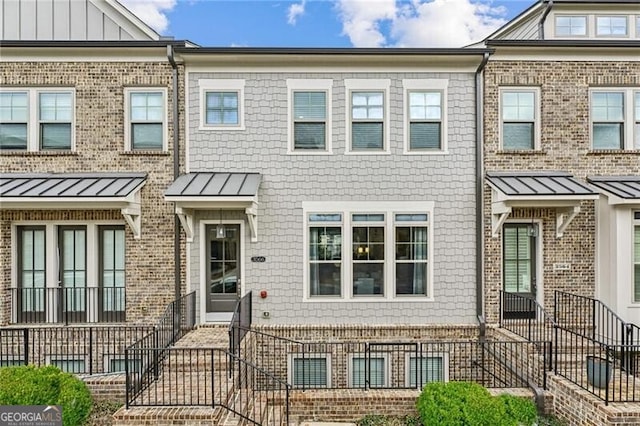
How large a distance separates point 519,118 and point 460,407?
6.71 meters

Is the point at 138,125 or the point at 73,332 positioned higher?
the point at 138,125

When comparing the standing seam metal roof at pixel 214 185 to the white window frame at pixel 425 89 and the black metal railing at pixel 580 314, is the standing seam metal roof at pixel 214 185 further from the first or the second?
the black metal railing at pixel 580 314

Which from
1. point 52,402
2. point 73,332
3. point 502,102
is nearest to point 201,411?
point 52,402

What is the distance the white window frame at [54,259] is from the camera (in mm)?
8836

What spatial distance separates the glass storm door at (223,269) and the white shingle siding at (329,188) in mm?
300

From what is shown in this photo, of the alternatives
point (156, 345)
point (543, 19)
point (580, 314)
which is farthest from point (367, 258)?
point (543, 19)

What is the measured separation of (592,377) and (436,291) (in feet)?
10.7

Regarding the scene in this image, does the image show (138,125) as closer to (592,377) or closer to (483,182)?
(483,182)

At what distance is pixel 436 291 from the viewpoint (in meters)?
8.88

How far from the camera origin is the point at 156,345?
7.29 m

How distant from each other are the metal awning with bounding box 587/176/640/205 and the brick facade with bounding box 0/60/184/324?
385 inches

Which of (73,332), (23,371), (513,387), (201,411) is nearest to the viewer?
(201,411)

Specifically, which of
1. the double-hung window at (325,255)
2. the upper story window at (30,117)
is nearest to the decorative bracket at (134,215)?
the upper story window at (30,117)

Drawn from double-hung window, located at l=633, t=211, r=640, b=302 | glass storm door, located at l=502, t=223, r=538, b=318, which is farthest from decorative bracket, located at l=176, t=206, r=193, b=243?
double-hung window, located at l=633, t=211, r=640, b=302
